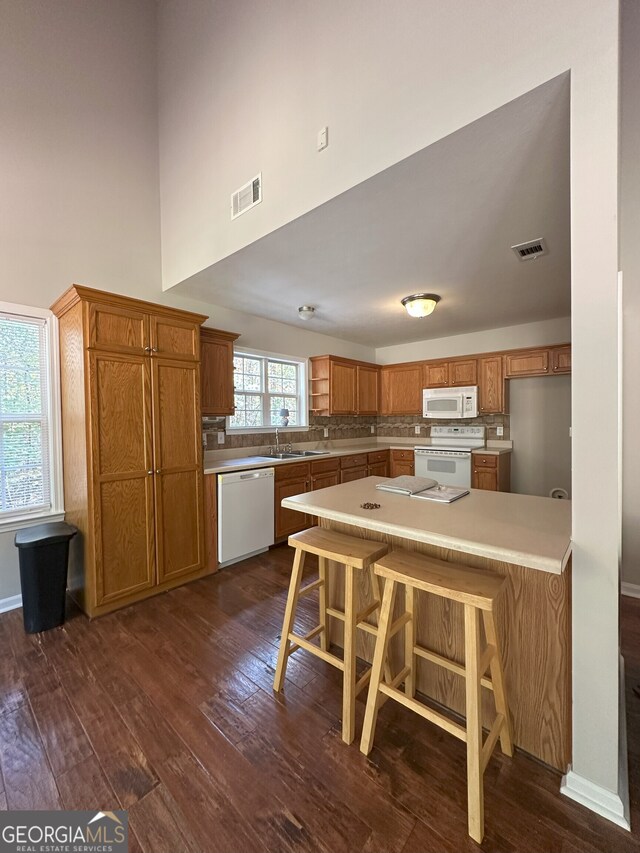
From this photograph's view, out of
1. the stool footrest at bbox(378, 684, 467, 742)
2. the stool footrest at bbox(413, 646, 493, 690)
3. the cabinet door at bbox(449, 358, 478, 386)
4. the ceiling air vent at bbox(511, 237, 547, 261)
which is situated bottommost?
the stool footrest at bbox(378, 684, 467, 742)

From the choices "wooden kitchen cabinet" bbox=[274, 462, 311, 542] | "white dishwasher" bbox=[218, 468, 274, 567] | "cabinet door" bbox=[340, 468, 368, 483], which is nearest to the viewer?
"white dishwasher" bbox=[218, 468, 274, 567]

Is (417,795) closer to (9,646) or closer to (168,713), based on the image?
(168,713)

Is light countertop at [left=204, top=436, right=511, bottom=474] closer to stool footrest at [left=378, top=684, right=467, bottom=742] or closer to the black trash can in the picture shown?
the black trash can

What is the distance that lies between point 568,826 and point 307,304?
12.4ft

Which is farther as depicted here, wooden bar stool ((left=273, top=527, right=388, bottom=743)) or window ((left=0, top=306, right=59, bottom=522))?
window ((left=0, top=306, right=59, bottom=522))

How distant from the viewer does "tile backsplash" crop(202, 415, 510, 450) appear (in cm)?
381

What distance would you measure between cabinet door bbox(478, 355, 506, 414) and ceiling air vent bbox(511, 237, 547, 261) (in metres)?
2.11

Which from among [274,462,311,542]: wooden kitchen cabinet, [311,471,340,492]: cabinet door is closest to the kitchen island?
[274,462,311,542]: wooden kitchen cabinet

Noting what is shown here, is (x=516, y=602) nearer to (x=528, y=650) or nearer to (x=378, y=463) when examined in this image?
(x=528, y=650)

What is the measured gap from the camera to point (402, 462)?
17.2ft

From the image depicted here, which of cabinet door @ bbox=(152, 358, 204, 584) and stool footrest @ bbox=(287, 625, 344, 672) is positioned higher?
cabinet door @ bbox=(152, 358, 204, 584)

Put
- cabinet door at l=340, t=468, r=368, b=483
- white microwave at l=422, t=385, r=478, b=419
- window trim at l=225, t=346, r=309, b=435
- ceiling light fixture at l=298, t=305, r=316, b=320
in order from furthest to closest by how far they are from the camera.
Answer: white microwave at l=422, t=385, r=478, b=419 < cabinet door at l=340, t=468, r=368, b=483 < window trim at l=225, t=346, r=309, b=435 < ceiling light fixture at l=298, t=305, r=316, b=320

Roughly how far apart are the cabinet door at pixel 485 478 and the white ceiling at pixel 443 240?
6.20ft

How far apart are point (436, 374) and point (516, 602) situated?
4.10m
